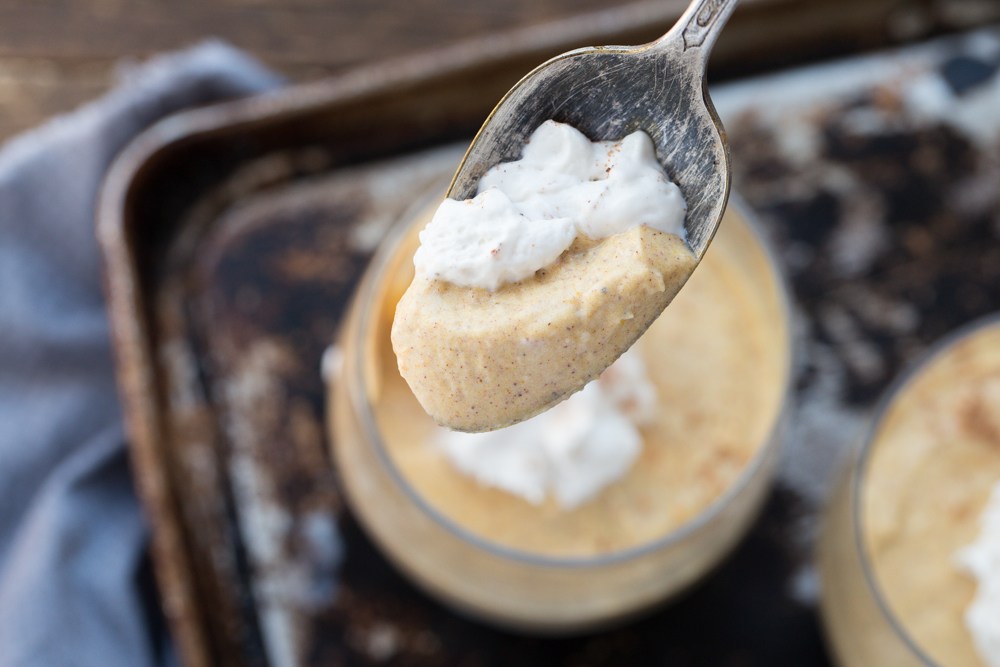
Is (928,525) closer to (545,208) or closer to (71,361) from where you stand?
(545,208)

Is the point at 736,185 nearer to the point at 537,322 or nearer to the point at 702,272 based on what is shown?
the point at 702,272

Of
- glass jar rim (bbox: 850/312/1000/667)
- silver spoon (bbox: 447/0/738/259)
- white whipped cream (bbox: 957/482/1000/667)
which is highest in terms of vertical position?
silver spoon (bbox: 447/0/738/259)

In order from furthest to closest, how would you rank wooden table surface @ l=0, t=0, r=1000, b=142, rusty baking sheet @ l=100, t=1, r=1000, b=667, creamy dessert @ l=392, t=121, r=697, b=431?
1. wooden table surface @ l=0, t=0, r=1000, b=142
2. rusty baking sheet @ l=100, t=1, r=1000, b=667
3. creamy dessert @ l=392, t=121, r=697, b=431

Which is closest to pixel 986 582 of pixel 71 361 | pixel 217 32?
pixel 71 361

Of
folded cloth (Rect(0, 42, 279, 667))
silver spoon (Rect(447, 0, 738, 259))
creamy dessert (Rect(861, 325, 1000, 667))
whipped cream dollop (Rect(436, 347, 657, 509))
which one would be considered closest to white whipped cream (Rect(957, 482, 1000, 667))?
creamy dessert (Rect(861, 325, 1000, 667))

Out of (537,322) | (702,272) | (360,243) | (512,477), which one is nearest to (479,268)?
(537,322)

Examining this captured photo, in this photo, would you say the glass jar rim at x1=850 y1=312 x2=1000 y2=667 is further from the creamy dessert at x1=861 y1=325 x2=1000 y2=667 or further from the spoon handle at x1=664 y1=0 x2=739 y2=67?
the spoon handle at x1=664 y1=0 x2=739 y2=67
